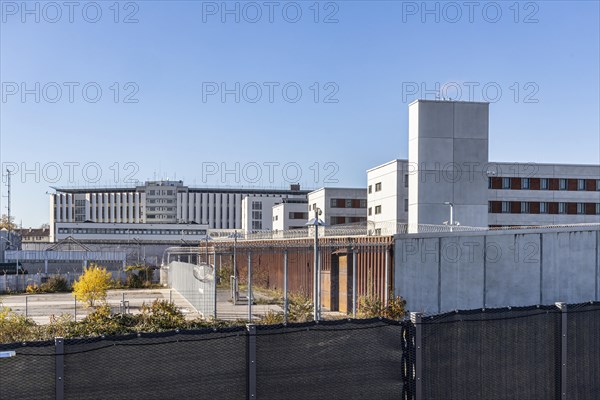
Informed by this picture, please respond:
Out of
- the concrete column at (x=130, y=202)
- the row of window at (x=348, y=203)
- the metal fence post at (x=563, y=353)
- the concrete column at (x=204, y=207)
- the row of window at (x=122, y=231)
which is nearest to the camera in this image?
the metal fence post at (x=563, y=353)

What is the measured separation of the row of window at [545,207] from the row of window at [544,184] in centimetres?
148

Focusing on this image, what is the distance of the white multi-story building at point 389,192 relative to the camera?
192 feet

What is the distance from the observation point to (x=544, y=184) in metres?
68.0

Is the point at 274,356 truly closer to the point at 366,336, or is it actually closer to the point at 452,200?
the point at 366,336

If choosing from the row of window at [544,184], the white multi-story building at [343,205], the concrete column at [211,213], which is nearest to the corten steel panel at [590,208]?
the row of window at [544,184]

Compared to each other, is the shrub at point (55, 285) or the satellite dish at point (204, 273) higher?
the satellite dish at point (204, 273)

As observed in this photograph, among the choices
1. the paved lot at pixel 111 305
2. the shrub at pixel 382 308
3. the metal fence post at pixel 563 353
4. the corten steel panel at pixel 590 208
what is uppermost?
the corten steel panel at pixel 590 208

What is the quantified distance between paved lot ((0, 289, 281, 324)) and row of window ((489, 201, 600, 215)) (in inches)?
1345

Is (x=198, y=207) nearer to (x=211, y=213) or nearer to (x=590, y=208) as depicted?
(x=211, y=213)

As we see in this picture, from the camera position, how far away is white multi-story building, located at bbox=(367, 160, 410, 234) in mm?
58656

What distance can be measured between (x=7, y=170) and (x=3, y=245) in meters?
44.6

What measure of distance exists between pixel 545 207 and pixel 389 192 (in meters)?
18.0

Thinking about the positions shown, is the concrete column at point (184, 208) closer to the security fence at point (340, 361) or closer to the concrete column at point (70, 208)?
the concrete column at point (70, 208)

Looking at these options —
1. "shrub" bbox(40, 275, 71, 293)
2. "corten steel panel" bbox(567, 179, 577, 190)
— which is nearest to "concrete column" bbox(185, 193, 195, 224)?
"shrub" bbox(40, 275, 71, 293)
